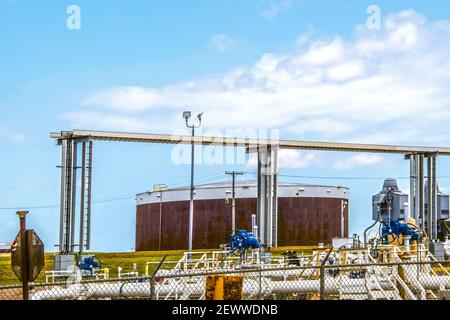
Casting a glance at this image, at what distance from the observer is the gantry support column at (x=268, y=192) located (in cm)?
3697

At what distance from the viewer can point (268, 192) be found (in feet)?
122

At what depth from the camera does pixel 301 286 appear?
76.4 feet

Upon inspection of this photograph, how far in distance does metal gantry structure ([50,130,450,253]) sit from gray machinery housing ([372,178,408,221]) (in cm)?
385

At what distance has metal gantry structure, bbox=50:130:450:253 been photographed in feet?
111

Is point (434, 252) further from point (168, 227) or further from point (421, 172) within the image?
point (168, 227)

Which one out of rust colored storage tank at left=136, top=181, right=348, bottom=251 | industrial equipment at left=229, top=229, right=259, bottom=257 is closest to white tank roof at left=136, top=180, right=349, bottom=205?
rust colored storage tank at left=136, top=181, right=348, bottom=251

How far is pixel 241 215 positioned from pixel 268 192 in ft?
69.6

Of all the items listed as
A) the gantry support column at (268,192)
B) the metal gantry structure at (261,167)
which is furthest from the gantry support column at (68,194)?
the gantry support column at (268,192)

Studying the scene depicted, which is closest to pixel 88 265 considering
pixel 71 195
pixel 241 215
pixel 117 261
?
pixel 71 195

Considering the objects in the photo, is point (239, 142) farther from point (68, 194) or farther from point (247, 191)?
point (247, 191)

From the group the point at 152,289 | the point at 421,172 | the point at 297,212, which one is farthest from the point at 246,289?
the point at 297,212

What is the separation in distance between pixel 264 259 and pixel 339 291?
11969 mm

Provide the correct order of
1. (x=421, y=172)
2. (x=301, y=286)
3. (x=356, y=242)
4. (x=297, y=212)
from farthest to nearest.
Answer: (x=297, y=212) → (x=421, y=172) → (x=356, y=242) → (x=301, y=286)
